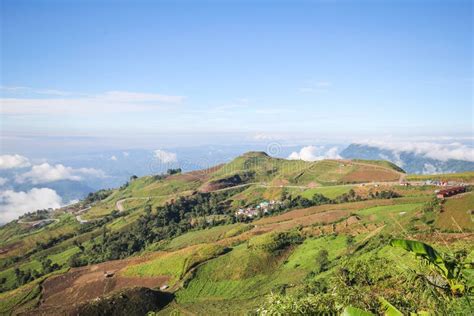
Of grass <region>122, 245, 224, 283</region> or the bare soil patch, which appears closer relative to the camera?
the bare soil patch

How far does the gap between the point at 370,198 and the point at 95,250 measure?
79.6 metres

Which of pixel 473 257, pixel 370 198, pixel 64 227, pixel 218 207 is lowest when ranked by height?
pixel 64 227

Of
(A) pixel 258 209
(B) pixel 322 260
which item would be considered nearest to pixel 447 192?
(B) pixel 322 260

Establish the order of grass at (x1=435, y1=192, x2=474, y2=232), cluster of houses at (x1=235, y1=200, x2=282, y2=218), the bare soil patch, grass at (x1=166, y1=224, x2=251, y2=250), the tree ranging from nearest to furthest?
the tree → grass at (x1=435, y1=192, x2=474, y2=232) → the bare soil patch → grass at (x1=166, y1=224, x2=251, y2=250) → cluster of houses at (x1=235, y1=200, x2=282, y2=218)

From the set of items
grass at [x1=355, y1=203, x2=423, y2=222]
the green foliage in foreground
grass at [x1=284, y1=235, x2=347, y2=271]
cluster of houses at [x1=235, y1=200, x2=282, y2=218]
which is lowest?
cluster of houses at [x1=235, y1=200, x2=282, y2=218]

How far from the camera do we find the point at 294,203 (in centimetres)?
11475

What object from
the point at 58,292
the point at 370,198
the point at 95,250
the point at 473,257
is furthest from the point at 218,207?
the point at 473,257

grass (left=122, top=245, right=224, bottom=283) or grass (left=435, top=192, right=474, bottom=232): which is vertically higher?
grass (left=435, top=192, right=474, bottom=232)

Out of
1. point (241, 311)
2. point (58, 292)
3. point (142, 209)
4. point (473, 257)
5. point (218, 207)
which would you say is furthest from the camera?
point (142, 209)

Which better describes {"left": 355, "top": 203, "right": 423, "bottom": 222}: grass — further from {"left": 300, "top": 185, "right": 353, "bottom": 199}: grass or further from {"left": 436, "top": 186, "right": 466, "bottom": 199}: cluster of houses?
{"left": 300, "top": 185, "right": 353, "bottom": 199}: grass

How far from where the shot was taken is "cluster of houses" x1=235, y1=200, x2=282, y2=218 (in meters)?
114

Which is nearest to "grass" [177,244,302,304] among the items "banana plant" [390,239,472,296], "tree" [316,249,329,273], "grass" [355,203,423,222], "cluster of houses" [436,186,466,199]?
"tree" [316,249,329,273]

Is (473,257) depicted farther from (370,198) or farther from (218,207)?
(218,207)

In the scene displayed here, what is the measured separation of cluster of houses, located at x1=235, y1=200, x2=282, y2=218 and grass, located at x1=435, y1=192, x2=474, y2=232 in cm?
5404
